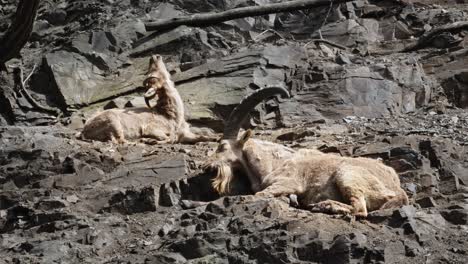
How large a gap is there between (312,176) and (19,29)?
5.57m

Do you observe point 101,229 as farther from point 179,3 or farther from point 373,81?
point 179,3

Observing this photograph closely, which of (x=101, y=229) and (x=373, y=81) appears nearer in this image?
(x=101, y=229)

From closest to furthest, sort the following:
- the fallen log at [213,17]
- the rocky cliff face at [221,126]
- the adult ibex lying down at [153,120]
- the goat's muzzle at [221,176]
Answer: the rocky cliff face at [221,126], the goat's muzzle at [221,176], the adult ibex lying down at [153,120], the fallen log at [213,17]

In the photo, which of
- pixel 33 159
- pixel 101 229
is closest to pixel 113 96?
pixel 33 159

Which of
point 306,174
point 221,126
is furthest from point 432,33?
point 306,174

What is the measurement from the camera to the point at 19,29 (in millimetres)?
12711

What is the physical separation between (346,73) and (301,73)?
0.86 m

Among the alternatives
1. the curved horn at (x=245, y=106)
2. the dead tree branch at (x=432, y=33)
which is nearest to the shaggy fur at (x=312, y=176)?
the curved horn at (x=245, y=106)

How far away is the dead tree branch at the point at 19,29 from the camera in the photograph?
39.4ft

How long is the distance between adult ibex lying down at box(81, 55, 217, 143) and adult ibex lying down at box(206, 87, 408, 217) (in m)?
2.26

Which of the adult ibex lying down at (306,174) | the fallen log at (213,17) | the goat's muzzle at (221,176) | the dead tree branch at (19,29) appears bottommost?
the goat's muzzle at (221,176)

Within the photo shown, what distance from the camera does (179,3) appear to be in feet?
60.1

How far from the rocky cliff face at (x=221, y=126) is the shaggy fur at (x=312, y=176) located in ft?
0.78

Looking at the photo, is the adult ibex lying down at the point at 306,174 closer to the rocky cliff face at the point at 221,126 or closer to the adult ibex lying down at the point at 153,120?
the rocky cliff face at the point at 221,126
